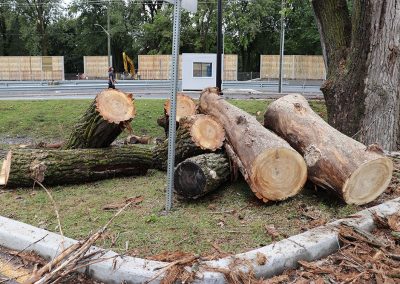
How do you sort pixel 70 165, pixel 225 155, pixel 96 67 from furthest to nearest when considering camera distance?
pixel 96 67, pixel 70 165, pixel 225 155

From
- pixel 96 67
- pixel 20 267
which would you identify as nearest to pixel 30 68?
pixel 96 67

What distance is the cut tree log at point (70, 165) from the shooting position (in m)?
5.21

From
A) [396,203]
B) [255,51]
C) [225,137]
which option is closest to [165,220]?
[225,137]

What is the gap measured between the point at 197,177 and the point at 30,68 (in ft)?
116

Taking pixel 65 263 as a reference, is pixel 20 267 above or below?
below

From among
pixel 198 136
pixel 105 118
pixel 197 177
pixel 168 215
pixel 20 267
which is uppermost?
pixel 105 118

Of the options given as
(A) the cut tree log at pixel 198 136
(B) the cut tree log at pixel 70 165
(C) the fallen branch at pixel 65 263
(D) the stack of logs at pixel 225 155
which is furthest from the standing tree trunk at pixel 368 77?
(C) the fallen branch at pixel 65 263

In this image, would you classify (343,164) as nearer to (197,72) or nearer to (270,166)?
(270,166)

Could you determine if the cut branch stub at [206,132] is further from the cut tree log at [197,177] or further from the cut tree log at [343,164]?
the cut tree log at [343,164]

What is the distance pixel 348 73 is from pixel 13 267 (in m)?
4.69

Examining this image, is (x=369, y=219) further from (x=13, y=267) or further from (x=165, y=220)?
(x=13, y=267)

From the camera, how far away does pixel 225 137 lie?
16.6ft

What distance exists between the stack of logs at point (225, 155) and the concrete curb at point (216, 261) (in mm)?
508

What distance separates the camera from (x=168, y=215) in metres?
4.16
